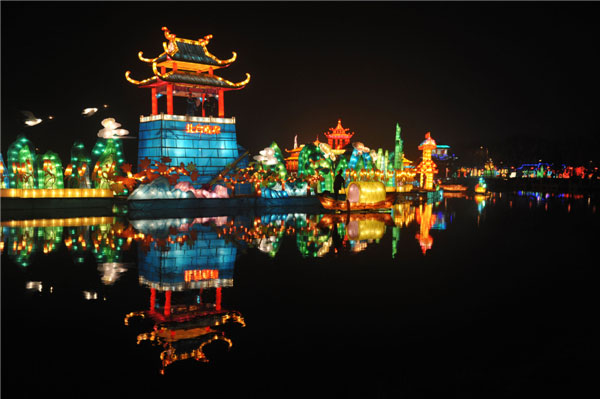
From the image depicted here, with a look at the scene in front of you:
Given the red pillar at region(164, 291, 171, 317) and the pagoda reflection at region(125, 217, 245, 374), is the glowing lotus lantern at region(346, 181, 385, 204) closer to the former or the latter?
the pagoda reflection at region(125, 217, 245, 374)

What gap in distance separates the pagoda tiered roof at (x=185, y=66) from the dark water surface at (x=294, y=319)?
1583 centimetres

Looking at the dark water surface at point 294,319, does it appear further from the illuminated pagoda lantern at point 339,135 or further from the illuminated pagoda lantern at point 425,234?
the illuminated pagoda lantern at point 339,135

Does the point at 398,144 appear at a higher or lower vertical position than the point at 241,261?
higher

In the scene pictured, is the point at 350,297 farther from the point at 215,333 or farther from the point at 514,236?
the point at 514,236

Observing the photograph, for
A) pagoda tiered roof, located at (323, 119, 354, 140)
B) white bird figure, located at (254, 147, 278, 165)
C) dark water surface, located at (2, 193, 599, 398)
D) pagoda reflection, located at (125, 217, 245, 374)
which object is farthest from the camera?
pagoda tiered roof, located at (323, 119, 354, 140)

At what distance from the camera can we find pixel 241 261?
11.2 metres

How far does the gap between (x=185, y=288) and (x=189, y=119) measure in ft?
68.7

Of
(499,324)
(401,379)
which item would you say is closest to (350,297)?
(499,324)

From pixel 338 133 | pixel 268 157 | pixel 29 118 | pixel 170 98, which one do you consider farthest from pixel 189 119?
pixel 338 133

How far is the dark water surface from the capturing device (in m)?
5.06

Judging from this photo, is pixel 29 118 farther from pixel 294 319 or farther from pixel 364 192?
pixel 294 319

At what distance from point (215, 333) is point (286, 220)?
15.1 meters

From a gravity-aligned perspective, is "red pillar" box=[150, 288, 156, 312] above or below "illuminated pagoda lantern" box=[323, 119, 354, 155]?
below

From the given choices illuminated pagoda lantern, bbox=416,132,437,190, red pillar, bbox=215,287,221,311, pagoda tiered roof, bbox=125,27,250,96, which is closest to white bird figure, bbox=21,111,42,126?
pagoda tiered roof, bbox=125,27,250,96
